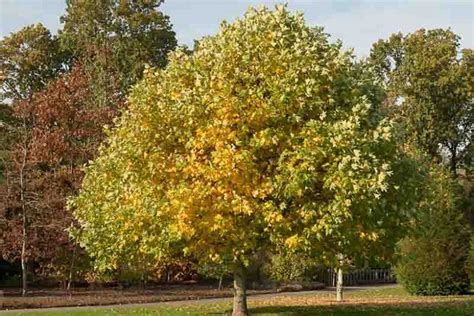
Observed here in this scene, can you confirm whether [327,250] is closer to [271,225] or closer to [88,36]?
[271,225]

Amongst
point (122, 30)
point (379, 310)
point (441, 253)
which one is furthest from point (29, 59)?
point (379, 310)

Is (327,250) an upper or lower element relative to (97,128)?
lower

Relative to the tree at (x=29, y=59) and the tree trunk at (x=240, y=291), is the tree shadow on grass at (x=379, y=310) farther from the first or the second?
the tree at (x=29, y=59)

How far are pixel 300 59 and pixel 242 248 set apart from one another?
4484mm

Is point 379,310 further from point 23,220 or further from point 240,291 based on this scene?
point 23,220

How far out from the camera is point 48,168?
1391 inches

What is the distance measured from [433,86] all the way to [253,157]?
4572cm

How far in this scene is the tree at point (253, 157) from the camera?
15.1m

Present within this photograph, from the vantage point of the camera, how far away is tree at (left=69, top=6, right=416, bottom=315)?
49.6 feet

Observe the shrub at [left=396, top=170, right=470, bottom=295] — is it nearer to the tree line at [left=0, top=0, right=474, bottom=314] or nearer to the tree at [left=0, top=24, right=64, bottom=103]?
the tree line at [left=0, top=0, right=474, bottom=314]

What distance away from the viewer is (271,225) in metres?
15.3

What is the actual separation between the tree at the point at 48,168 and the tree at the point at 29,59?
55.0ft

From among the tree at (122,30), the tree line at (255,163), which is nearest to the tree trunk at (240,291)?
the tree line at (255,163)

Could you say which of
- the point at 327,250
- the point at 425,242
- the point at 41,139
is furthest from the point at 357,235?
the point at 41,139
